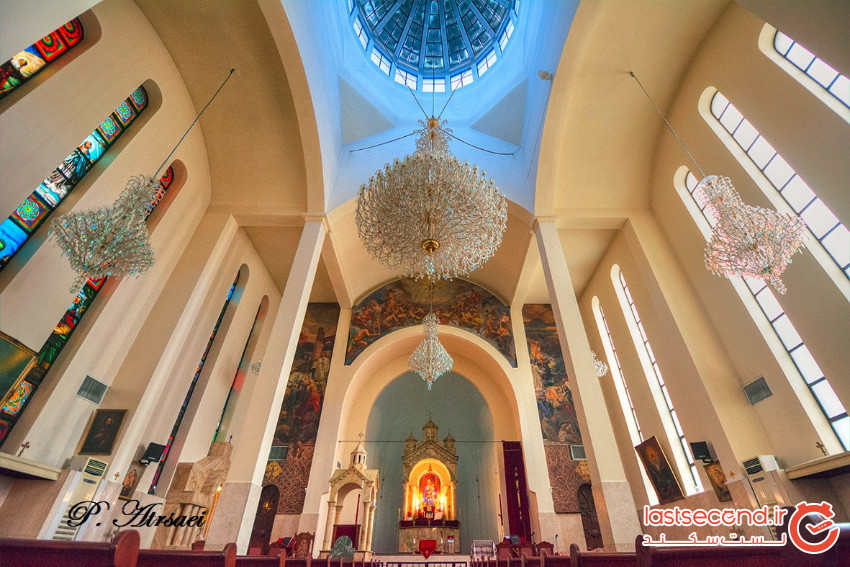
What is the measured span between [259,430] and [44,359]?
Answer: 3.43 meters

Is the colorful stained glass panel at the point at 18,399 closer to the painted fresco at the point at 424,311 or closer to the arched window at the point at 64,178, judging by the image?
the arched window at the point at 64,178

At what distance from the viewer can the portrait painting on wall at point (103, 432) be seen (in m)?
6.41

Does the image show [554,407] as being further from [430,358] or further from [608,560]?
[608,560]

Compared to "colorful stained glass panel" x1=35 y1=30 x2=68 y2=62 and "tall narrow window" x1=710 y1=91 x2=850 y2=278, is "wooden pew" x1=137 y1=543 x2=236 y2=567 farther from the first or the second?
"tall narrow window" x1=710 y1=91 x2=850 y2=278

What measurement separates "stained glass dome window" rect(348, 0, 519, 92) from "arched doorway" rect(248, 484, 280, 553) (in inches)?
478

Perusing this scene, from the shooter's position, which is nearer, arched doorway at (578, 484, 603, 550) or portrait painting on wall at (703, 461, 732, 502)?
portrait painting on wall at (703, 461, 732, 502)

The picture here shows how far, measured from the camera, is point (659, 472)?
8.44m

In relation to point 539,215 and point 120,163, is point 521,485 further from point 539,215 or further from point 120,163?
point 120,163

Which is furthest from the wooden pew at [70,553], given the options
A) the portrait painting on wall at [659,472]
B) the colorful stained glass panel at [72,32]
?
the portrait painting on wall at [659,472]

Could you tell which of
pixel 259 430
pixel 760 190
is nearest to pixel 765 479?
pixel 760 190

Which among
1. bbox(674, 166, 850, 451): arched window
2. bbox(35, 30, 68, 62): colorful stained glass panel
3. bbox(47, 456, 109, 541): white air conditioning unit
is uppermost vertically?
bbox(35, 30, 68, 62): colorful stained glass panel

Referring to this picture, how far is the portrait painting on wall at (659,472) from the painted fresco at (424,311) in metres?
4.52

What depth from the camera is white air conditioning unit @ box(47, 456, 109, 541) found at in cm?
570

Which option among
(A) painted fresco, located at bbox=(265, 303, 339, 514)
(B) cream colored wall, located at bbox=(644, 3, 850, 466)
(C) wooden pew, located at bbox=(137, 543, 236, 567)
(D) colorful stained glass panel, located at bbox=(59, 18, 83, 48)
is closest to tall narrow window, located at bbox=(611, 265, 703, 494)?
(B) cream colored wall, located at bbox=(644, 3, 850, 466)
